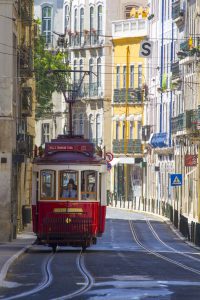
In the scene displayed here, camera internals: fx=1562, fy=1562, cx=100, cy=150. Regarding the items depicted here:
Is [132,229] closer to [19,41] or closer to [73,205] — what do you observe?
[19,41]

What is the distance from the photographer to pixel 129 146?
113 meters

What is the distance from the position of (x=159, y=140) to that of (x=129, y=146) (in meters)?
11.1

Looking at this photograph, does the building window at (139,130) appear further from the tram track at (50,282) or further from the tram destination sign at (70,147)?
the tram track at (50,282)

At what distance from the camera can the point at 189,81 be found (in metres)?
89.1

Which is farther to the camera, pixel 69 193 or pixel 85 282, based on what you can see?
pixel 69 193

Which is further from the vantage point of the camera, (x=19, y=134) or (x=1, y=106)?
(x=19, y=134)

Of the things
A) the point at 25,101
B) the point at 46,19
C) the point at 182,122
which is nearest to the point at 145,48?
the point at 182,122

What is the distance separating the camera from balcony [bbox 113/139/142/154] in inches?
4417

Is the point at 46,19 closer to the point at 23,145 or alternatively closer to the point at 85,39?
the point at 85,39

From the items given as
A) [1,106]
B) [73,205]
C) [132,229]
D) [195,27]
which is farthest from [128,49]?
[73,205]

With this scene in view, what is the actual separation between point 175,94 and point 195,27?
970cm

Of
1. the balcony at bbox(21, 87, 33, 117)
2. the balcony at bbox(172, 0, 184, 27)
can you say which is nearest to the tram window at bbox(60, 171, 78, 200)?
the balcony at bbox(21, 87, 33, 117)

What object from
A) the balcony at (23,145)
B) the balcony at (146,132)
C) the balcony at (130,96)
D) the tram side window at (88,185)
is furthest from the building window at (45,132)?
the tram side window at (88,185)

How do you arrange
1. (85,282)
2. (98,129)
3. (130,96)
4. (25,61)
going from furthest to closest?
1. (98,129)
2. (130,96)
3. (25,61)
4. (85,282)
